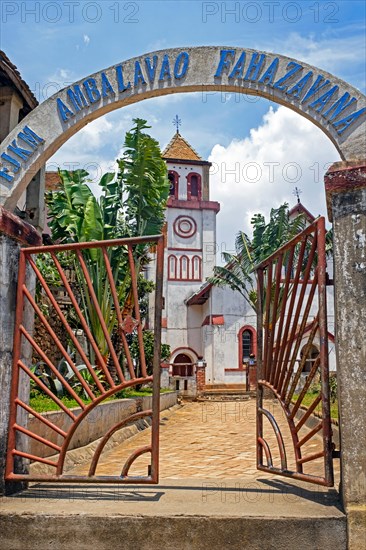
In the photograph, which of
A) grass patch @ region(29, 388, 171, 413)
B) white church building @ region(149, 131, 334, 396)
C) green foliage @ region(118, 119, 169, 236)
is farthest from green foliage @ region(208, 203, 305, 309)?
grass patch @ region(29, 388, 171, 413)

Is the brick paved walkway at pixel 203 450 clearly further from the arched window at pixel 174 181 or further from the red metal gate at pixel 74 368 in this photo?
the arched window at pixel 174 181

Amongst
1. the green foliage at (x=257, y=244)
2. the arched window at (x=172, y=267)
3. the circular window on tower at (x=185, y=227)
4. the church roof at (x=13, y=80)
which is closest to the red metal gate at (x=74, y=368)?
the church roof at (x=13, y=80)

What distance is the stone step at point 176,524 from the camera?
3154 millimetres

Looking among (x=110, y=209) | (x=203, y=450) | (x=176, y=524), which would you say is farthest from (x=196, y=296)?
(x=176, y=524)

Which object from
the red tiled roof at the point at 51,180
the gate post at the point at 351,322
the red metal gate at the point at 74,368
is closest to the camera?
the gate post at the point at 351,322

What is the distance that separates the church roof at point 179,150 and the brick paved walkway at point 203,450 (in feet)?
78.2

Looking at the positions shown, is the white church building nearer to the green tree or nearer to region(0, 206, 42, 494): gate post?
the green tree

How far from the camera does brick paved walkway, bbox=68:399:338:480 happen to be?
6.82 metres

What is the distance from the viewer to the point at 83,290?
44.0ft

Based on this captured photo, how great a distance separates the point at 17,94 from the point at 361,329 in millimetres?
9619

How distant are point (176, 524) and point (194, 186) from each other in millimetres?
32335

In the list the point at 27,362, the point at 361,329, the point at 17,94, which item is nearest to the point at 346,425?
the point at 361,329

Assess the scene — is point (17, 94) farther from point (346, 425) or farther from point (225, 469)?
point (346, 425)

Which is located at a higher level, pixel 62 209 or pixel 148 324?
pixel 62 209
